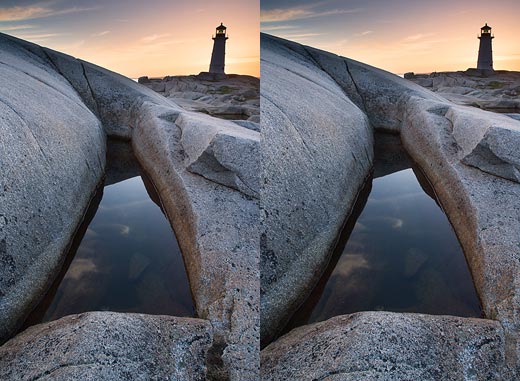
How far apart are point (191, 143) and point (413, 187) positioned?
3546 mm

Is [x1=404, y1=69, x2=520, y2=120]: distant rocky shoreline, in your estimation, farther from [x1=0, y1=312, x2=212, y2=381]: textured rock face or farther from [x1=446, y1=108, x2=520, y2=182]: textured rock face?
[x1=0, y1=312, x2=212, y2=381]: textured rock face

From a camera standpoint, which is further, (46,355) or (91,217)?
(91,217)

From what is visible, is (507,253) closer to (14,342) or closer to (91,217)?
(14,342)

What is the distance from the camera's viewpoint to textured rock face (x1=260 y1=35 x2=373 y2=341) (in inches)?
175

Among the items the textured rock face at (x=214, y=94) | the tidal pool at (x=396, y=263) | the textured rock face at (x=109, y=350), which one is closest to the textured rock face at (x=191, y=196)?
the textured rock face at (x=109, y=350)

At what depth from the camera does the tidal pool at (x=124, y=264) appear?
4.91 m

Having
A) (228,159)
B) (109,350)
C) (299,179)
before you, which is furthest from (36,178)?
(299,179)

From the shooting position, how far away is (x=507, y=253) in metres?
4.56

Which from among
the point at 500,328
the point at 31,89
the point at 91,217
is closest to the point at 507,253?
the point at 500,328

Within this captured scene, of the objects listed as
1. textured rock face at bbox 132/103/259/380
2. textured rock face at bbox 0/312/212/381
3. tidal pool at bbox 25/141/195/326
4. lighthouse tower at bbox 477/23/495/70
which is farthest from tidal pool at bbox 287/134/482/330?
lighthouse tower at bbox 477/23/495/70

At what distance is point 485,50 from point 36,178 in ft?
109

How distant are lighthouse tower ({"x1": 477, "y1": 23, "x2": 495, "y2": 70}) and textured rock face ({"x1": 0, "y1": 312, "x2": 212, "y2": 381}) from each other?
3335 cm

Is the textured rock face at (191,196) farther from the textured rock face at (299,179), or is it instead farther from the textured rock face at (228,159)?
the textured rock face at (299,179)

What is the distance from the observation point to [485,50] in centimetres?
3127
